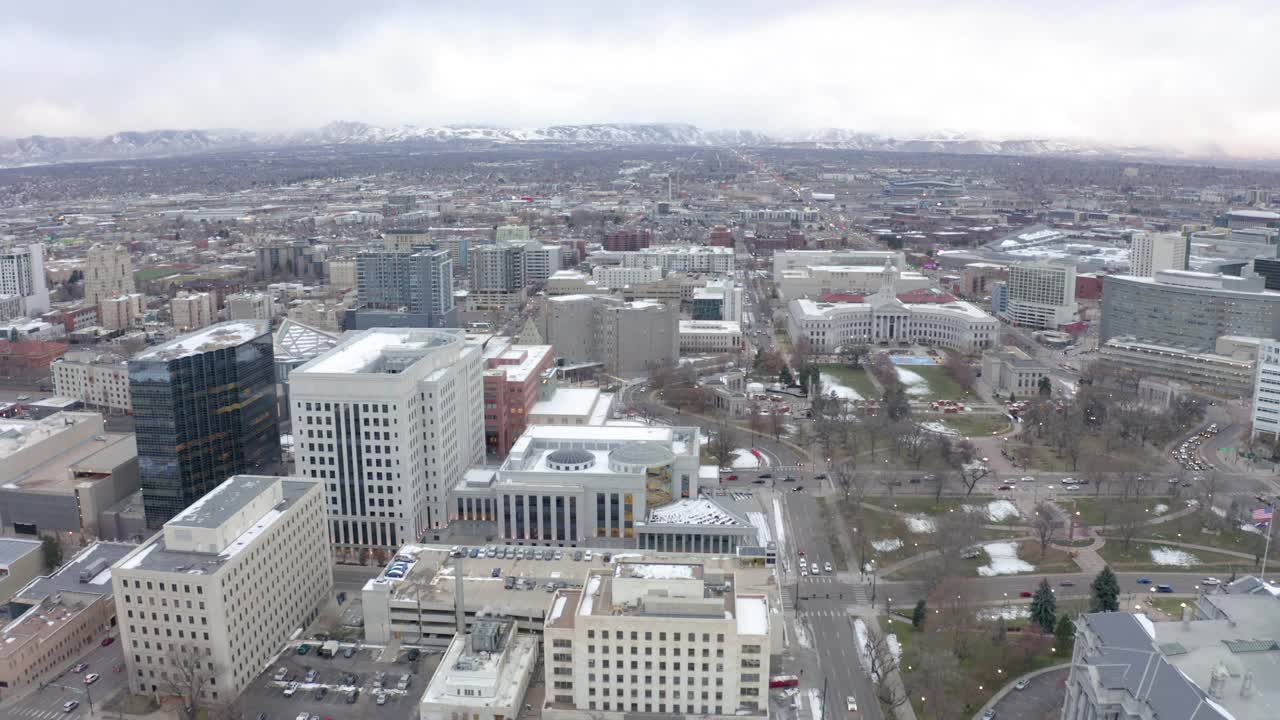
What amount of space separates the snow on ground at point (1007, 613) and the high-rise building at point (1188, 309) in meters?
49.0

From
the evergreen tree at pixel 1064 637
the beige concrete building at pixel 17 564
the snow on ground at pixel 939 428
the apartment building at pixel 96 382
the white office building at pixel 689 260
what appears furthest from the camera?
the white office building at pixel 689 260

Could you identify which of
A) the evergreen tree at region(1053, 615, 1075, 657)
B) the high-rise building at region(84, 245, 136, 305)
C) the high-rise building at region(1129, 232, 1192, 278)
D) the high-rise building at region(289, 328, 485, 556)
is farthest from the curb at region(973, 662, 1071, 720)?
the high-rise building at region(84, 245, 136, 305)

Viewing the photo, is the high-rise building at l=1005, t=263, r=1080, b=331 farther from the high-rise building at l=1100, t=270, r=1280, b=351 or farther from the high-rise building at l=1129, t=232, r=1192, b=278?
the high-rise building at l=1129, t=232, r=1192, b=278

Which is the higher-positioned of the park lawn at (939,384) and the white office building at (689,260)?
the white office building at (689,260)

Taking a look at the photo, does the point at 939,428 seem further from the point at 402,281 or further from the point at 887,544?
the point at 402,281

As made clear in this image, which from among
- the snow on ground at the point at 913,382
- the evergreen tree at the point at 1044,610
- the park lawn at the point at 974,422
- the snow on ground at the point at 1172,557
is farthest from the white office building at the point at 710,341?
the evergreen tree at the point at 1044,610

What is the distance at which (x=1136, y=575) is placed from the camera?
42.9 meters

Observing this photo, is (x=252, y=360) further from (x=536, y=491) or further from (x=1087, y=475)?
(x=1087, y=475)

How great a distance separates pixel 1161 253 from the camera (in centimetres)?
10625

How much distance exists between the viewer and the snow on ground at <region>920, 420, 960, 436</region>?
63469 millimetres

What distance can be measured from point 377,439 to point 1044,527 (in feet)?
98.8

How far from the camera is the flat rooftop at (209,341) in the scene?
46.4m

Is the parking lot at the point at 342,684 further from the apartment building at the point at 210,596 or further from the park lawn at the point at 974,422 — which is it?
the park lawn at the point at 974,422

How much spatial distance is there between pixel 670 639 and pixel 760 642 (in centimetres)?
272
